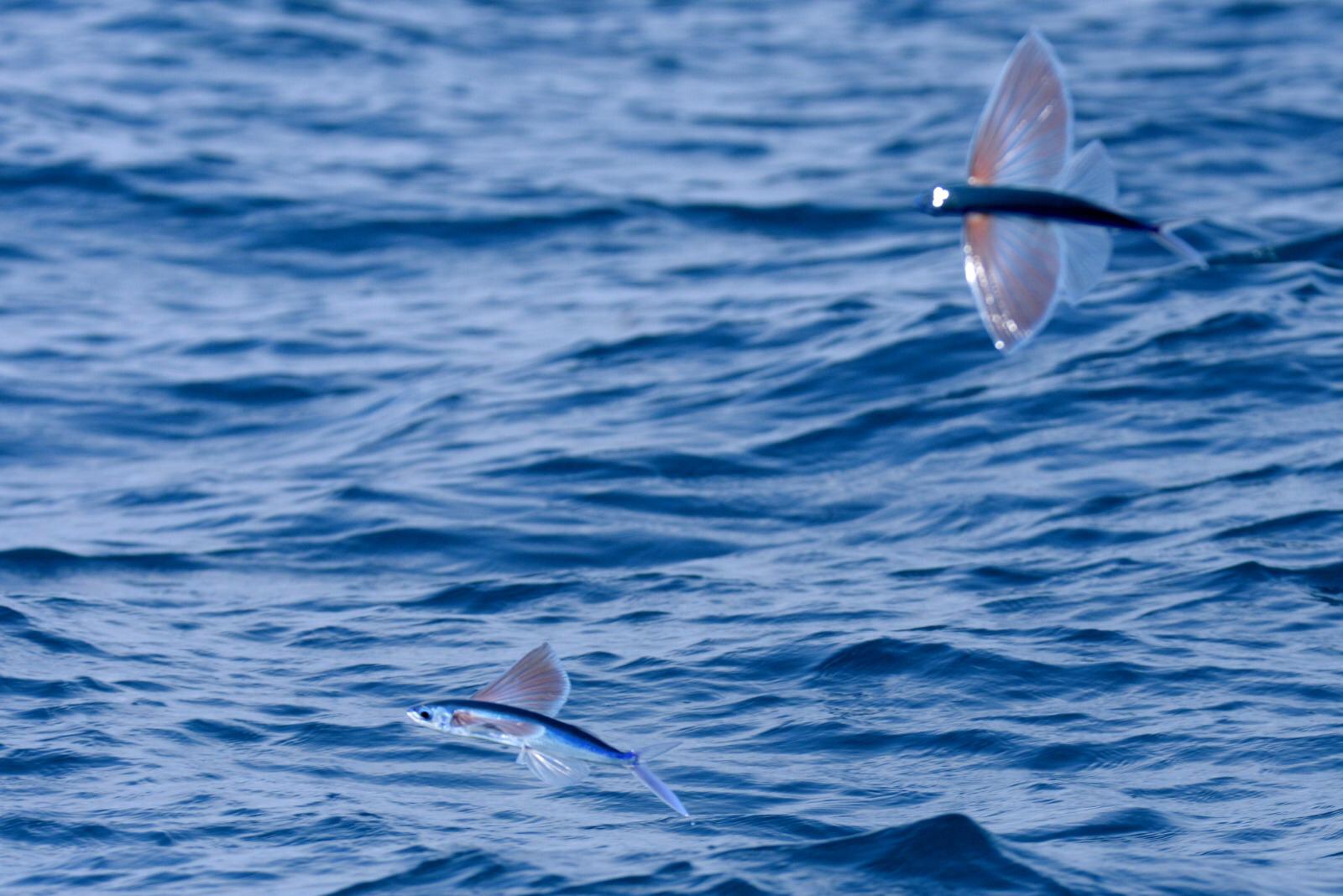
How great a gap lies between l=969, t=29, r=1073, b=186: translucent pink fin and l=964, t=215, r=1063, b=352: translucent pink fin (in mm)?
112

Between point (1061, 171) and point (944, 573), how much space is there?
4.81m

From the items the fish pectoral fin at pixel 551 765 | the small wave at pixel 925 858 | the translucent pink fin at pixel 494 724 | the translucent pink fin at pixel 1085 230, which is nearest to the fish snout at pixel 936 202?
the translucent pink fin at pixel 1085 230

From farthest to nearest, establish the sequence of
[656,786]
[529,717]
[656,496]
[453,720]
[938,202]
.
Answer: [656,496] → [453,720] → [529,717] → [656,786] → [938,202]

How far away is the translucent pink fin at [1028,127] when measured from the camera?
3924 millimetres

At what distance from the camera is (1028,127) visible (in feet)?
13.0

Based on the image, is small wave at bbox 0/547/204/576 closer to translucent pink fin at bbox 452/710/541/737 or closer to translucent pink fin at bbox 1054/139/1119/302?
translucent pink fin at bbox 452/710/541/737

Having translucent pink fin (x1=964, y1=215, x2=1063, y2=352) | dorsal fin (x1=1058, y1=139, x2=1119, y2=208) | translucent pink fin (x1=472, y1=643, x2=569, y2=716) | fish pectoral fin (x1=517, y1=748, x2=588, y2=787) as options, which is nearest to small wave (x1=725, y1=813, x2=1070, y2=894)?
fish pectoral fin (x1=517, y1=748, x2=588, y2=787)

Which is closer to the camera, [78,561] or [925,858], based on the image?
[925,858]

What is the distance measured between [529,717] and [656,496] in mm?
5175

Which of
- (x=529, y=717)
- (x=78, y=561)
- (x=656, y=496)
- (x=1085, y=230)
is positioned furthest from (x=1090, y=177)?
(x=78, y=561)

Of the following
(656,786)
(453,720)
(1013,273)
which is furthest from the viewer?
(453,720)

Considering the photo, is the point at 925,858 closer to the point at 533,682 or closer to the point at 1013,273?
the point at 533,682

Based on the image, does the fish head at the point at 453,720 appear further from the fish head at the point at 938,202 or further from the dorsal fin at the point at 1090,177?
the dorsal fin at the point at 1090,177

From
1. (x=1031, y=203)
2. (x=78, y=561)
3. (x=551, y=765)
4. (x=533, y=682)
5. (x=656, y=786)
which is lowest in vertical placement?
(x=78, y=561)
